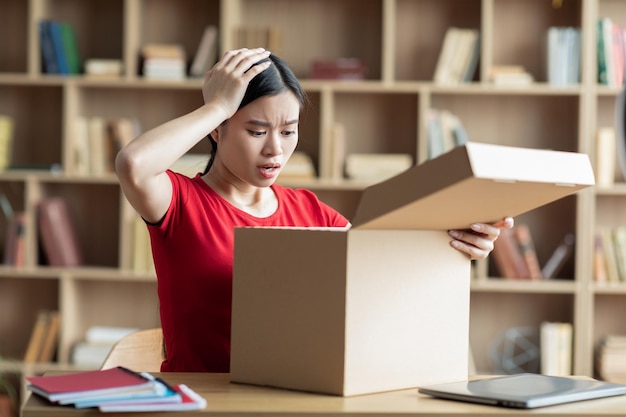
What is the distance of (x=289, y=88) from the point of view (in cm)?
157

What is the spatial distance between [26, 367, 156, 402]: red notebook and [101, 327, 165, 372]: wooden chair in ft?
1.91

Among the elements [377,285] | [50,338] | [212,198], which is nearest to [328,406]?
[377,285]

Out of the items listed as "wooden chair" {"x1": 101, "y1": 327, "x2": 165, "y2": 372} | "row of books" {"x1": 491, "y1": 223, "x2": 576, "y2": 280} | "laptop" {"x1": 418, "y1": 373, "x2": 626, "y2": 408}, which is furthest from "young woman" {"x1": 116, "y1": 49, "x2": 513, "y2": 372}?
"row of books" {"x1": 491, "y1": 223, "x2": 576, "y2": 280}

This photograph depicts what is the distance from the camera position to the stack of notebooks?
1041 millimetres

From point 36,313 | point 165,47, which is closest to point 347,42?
point 165,47

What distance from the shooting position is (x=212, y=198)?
1628 mm

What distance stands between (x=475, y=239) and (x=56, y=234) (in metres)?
2.65

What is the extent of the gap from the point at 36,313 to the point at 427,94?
1839 mm

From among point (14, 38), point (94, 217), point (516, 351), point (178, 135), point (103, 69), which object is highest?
point (14, 38)

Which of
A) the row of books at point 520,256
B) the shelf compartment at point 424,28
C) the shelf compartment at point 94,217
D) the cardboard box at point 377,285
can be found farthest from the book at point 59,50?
the cardboard box at point 377,285

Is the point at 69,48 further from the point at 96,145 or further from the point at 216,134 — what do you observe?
the point at 216,134

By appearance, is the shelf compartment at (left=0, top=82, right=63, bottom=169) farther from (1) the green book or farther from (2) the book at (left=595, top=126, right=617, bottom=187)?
(2) the book at (left=595, top=126, right=617, bottom=187)

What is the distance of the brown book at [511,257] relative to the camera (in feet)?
11.7

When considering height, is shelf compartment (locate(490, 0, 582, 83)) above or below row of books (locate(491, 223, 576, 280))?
above
